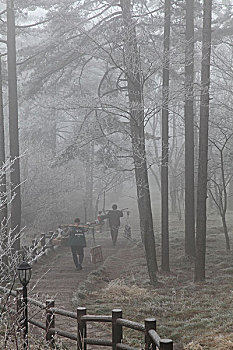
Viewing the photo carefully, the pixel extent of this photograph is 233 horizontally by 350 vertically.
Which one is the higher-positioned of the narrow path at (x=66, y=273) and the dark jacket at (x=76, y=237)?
the dark jacket at (x=76, y=237)

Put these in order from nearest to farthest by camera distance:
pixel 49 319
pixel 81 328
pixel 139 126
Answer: pixel 81 328, pixel 49 319, pixel 139 126

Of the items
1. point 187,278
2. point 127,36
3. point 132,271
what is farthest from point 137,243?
point 127,36

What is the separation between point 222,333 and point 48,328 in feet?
9.19

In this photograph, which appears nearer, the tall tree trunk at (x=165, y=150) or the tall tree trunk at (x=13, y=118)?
the tall tree trunk at (x=165, y=150)

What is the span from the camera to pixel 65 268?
1573 centimetres

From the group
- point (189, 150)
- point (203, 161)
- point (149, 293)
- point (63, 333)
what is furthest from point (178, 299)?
point (189, 150)

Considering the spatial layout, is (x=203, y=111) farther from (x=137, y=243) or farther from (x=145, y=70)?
(x=137, y=243)

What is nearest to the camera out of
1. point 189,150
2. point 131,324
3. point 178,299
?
point 131,324

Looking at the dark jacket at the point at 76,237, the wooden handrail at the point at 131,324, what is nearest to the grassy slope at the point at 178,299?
the dark jacket at the point at 76,237

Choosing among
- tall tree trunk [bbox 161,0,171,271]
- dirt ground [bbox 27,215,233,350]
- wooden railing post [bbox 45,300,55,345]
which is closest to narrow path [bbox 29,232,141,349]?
dirt ground [bbox 27,215,233,350]

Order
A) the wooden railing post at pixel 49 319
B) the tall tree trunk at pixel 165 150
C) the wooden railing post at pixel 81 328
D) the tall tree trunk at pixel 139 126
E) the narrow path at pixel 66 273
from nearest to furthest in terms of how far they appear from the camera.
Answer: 1. the wooden railing post at pixel 81 328
2. the wooden railing post at pixel 49 319
3. the narrow path at pixel 66 273
4. the tall tree trunk at pixel 139 126
5. the tall tree trunk at pixel 165 150

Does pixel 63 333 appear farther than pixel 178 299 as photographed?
No

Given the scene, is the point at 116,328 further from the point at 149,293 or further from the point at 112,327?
the point at 149,293

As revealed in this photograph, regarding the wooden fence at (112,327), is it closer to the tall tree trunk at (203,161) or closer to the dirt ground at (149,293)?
the dirt ground at (149,293)
